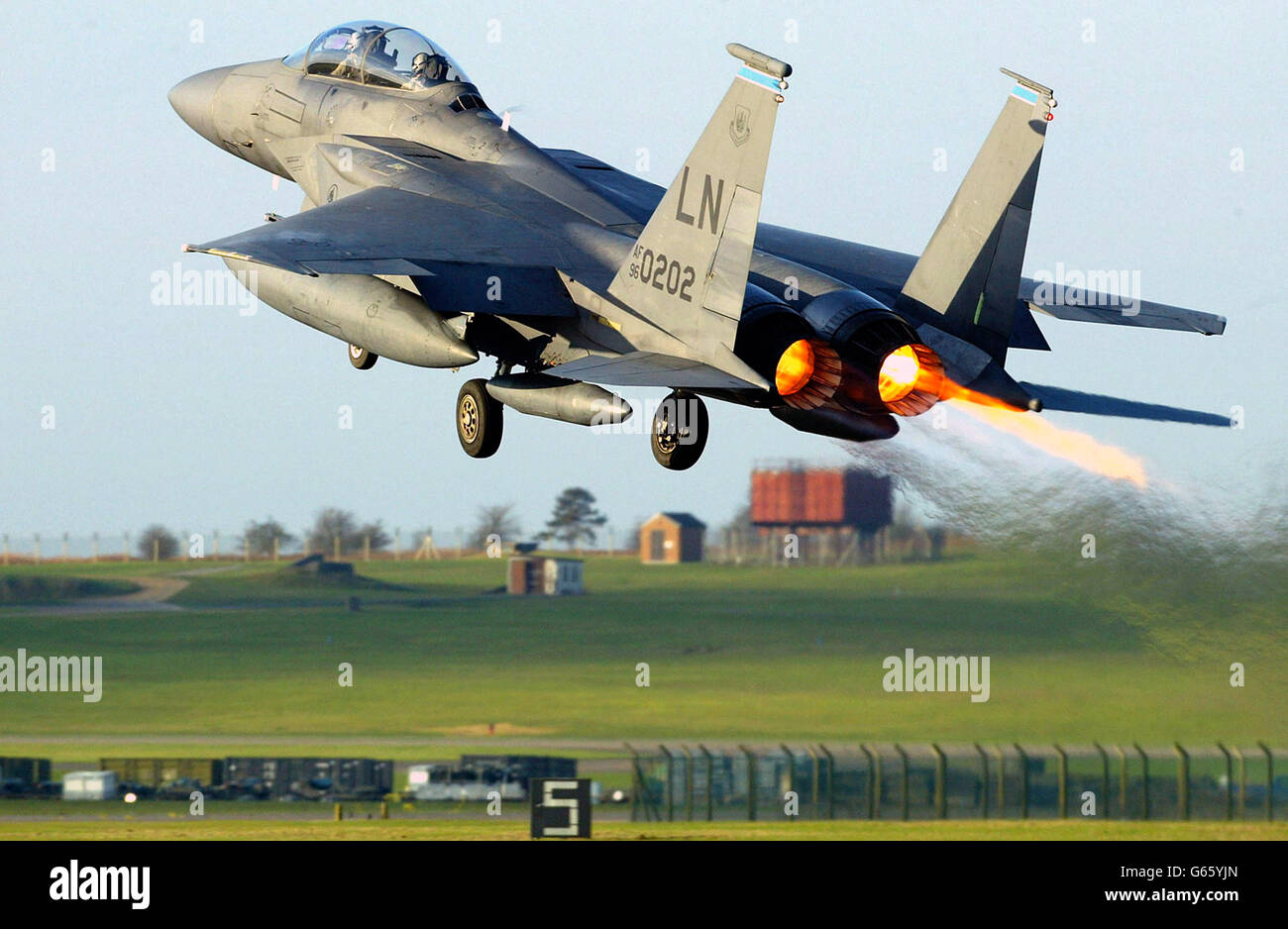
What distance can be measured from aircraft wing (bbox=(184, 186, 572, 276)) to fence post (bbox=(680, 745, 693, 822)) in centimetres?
1337

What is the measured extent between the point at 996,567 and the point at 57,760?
56.8 ft

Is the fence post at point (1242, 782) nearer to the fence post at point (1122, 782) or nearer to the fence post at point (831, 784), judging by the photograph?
the fence post at point (1122, 782)

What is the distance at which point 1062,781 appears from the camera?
29.3 metres

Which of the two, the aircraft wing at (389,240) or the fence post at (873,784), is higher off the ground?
the aircraft wing at (389,240)

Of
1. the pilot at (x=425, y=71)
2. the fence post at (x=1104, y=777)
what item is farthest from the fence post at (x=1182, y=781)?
the pilot at (x=425, y=71)

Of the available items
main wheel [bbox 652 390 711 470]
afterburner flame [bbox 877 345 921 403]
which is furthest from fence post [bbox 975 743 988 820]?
afterburner flame [bbox 877 345 921 403]

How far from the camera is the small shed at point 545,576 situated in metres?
34.8

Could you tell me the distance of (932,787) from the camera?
100 ft

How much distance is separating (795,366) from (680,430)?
1380mm

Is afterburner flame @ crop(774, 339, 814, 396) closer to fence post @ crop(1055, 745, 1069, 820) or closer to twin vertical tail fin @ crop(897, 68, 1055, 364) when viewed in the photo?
twin vertical tail fin @ crop(897, 68, 1055, 364)

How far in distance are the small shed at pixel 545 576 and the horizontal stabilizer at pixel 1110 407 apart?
1844 centimetres

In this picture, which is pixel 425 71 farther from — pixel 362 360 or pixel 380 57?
pixel 362 360

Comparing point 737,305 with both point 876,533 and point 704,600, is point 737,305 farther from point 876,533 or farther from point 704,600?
point 704,600

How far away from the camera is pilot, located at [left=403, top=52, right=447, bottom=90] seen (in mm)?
21219
